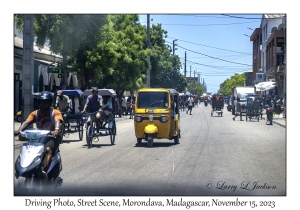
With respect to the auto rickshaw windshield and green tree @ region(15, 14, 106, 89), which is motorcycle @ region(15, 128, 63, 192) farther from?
green tree @ region(15, 14, 106, 89)

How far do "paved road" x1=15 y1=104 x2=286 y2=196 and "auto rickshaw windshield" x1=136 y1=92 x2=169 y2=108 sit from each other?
1292 millimetres

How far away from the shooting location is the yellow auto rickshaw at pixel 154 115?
52.1ft

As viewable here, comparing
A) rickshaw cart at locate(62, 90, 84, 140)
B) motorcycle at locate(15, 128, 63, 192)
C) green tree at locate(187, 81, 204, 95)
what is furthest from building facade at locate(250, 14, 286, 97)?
green tree at locate(187, 81, 204, 95)

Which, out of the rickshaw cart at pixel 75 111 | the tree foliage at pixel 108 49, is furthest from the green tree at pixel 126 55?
the rickshaw cart at pixel 75 111

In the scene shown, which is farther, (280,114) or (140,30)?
(140,30)

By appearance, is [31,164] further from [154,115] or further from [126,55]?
→ [126,55]

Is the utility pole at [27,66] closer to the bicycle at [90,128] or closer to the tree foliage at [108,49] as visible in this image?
the tree foliage at [108,49]

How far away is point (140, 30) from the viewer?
1797 inches

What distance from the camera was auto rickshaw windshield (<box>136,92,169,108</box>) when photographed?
16.1 meters

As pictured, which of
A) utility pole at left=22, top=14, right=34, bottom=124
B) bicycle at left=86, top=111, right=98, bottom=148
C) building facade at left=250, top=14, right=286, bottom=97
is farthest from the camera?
building facade at left=250, top=14, right=286, bottom=97

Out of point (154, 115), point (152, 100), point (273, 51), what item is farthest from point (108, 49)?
point (273, 51)
